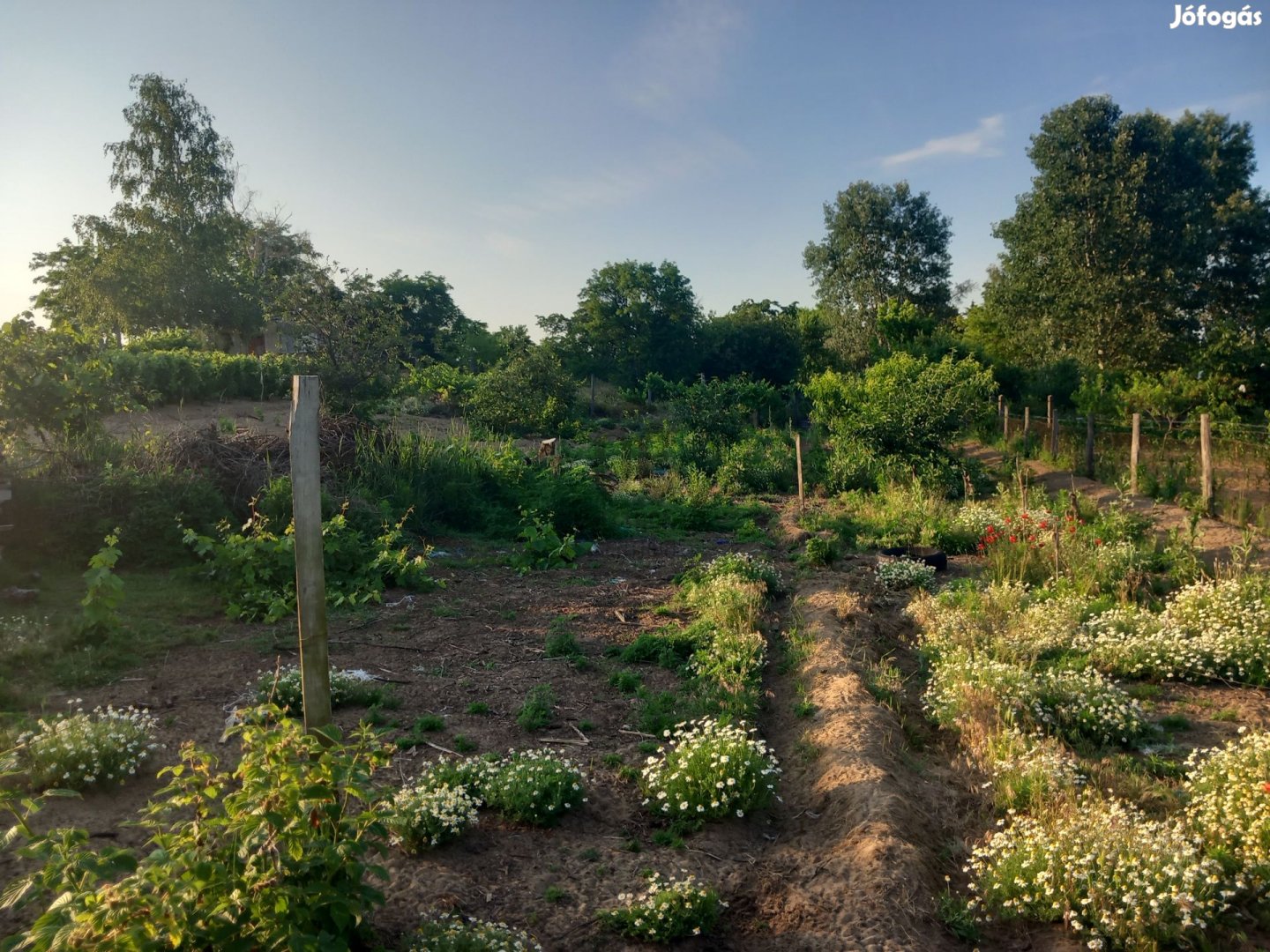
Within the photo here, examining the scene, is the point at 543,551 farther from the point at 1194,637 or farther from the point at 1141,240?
the point at 1141,240

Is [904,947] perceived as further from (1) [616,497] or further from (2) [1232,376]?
(2) [1232,376]

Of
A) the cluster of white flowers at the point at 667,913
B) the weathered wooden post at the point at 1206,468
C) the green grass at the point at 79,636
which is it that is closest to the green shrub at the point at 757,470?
the weathered wooden post at the point at 1206,468

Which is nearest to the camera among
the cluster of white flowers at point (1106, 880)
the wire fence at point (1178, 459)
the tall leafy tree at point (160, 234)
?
the cluster of white flowers at point (1106, 880)

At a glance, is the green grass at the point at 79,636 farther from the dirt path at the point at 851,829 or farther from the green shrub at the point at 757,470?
the green shrub at the point at 757,470

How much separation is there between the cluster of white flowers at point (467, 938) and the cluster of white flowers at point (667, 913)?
0.38 m

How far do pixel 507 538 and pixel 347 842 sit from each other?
9203 mm

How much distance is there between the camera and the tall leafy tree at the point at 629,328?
3531 centimetres

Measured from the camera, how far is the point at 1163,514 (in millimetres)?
11172

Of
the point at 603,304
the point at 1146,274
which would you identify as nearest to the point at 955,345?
the point at 1146,274

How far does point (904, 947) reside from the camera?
3.19 metres

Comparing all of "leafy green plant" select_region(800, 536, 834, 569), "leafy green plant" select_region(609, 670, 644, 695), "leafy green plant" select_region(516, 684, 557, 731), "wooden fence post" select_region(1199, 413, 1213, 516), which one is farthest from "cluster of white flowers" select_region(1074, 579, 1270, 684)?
"wooden fence post" select_region(1199, 413, 1213, 516)

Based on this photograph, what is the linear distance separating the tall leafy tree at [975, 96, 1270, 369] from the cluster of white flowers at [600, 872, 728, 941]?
2450 centimetres

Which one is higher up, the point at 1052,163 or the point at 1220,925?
the point at 1052,163

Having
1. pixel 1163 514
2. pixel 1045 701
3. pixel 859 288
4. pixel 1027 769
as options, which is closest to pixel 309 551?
pixel 1027 769
